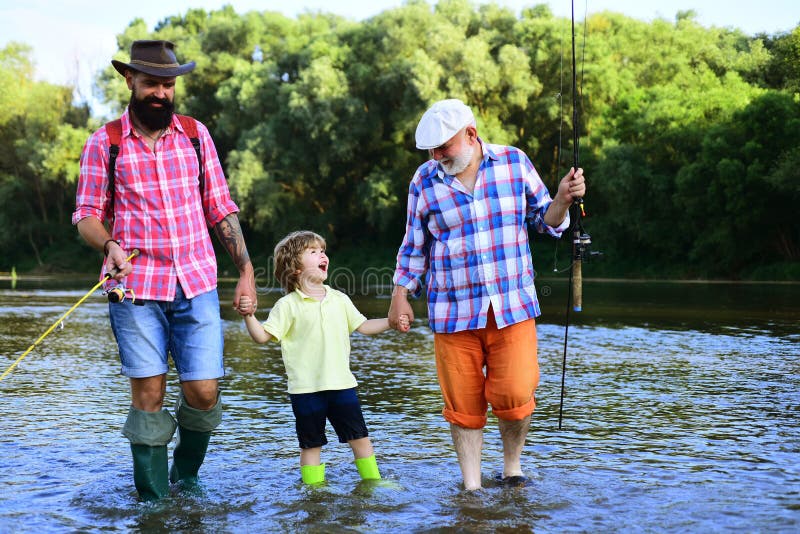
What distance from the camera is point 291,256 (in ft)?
18.0

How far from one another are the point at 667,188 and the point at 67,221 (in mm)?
35787

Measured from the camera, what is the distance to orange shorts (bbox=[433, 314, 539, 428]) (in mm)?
5203

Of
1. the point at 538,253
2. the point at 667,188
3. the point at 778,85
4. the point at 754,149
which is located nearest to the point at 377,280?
the point at 538,253

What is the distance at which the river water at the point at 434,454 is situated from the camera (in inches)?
185

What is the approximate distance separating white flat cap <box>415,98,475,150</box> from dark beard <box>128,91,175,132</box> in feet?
3.97

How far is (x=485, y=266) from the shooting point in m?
5.18

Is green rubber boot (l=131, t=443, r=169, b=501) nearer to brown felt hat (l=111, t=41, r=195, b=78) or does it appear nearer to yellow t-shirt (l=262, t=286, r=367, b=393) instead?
yellow t-shirt (l=262, t=286, r=367, b=393)

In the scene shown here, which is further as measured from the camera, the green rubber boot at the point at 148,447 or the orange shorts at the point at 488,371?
the orange shorts at the point at 488,371

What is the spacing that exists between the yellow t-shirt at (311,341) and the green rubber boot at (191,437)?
1.44 feet

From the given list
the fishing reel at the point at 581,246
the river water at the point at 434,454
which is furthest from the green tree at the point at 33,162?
the fishing reel at the point at 581,246

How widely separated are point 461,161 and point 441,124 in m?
0.22

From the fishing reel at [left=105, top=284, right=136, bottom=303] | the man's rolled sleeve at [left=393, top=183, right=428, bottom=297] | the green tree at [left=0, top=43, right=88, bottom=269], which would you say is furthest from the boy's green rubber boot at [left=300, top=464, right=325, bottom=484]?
the green tree at [left=0, top=43, right=88, bottom=269]

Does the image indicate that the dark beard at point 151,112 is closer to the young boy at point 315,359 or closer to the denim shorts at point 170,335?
the denim shorts at point 170,335

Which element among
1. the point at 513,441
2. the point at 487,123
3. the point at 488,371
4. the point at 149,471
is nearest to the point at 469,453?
the point at 513,441
